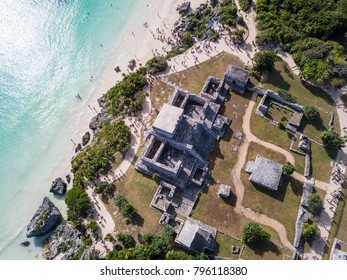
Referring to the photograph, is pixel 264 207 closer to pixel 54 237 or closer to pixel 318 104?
pixel 318 104

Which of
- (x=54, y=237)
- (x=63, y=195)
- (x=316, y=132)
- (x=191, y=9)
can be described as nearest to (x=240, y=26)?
(x=191, y=9)

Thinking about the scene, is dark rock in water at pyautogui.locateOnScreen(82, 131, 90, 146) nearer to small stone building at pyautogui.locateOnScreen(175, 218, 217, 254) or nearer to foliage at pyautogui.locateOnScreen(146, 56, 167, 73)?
foliage at pyautogui.locateOnScreen(146, 56, 167, 73)

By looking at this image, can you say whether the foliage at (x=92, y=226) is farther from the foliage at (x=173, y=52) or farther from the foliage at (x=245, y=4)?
the foliage at (x=245, y=4)

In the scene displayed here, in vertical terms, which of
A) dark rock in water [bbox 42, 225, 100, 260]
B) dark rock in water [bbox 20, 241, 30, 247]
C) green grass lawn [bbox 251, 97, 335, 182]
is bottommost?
dark rock in water [bbox 20, 241, 30, 247]

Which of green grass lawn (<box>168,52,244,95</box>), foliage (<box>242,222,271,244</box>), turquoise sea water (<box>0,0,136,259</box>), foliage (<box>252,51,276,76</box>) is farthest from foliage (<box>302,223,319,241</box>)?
turquoise sea water (<box>0,0,136,259</box>)

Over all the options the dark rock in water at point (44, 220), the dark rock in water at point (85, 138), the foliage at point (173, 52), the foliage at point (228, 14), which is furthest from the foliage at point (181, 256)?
the foliage at point (228, 14)

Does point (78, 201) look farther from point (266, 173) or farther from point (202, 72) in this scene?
point (202, 72)
